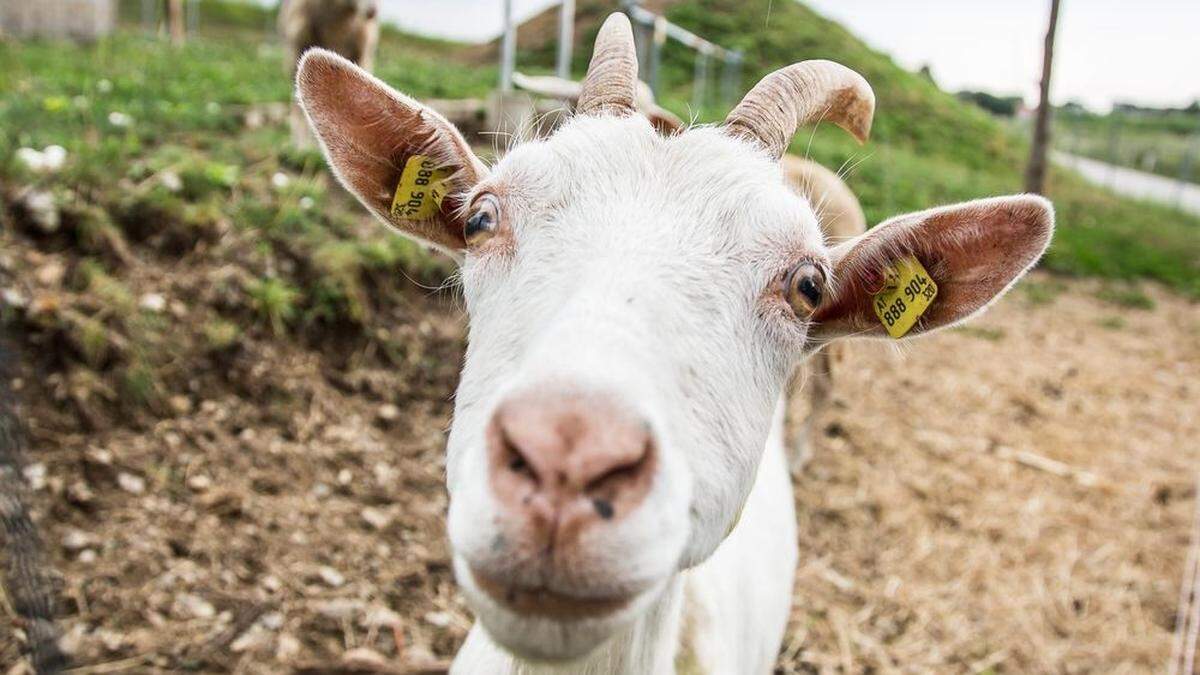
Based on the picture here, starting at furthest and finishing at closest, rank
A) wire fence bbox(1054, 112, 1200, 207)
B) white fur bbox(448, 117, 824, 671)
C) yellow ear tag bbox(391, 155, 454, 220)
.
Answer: wire fence bbox(1054, 112, 1200, 207), yellow ear tag bbox(391, 155, 454, 220), white fur bbox(448, 117, 824, 671)

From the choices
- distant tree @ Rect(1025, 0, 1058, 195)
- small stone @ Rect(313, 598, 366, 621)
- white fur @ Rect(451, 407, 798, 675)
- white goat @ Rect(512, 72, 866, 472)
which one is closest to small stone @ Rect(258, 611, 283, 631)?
small stone @ Rect(313, 598, 366, 621)

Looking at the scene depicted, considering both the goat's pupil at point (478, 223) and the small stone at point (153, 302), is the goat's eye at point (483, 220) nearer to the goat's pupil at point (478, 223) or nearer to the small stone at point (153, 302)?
the goat's pupil at point (478, 223)

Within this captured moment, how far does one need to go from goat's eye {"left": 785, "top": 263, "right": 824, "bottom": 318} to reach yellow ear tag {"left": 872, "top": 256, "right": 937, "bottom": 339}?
243 mm

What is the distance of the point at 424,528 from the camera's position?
14.5 feet

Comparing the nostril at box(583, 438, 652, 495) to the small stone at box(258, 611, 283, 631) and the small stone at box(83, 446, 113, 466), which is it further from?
the small stone at box(83, 446, 113, 466)

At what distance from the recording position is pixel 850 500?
5.61 m

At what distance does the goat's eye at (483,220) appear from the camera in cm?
201

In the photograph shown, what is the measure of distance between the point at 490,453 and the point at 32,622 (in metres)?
2.27

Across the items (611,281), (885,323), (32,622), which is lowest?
(32,622)

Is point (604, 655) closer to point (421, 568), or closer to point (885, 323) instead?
point (885, 323)

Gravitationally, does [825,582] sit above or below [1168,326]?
below

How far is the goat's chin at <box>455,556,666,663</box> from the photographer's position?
1.35m

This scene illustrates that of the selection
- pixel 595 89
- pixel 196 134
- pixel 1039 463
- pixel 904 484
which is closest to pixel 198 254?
pixel 196 134

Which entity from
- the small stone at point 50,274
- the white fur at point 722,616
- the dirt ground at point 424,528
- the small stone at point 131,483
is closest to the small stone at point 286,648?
the dirt ground at point 424,528
